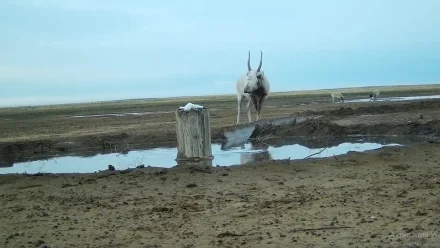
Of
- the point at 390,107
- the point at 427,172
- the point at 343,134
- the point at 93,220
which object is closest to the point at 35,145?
the point at 343,134

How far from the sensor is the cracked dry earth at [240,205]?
4668mm

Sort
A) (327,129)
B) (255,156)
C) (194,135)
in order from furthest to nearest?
(327,129), (255,156), (194,135)

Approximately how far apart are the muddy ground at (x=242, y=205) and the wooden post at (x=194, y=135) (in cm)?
198

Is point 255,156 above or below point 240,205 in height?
below

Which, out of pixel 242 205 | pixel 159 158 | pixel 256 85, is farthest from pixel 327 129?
pixel 242 205

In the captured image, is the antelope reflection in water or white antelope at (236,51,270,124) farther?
white antelope at (236,51,270,124)

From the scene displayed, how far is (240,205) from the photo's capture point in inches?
238

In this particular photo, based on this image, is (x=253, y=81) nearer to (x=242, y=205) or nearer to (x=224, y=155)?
(x=224, y=155)

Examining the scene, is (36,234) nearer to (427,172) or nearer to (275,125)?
(427,172)

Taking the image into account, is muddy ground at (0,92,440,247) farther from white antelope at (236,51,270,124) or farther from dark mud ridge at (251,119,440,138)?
white antelope at (236,51,270,124)

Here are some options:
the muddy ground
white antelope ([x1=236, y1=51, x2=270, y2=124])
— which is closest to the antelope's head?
white antelope ([x1=236, y1=51, x2=270, y2=124])

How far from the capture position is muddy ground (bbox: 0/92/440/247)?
4.68 meters

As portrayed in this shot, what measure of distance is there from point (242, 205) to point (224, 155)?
5.65m

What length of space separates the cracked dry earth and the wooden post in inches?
77.1
